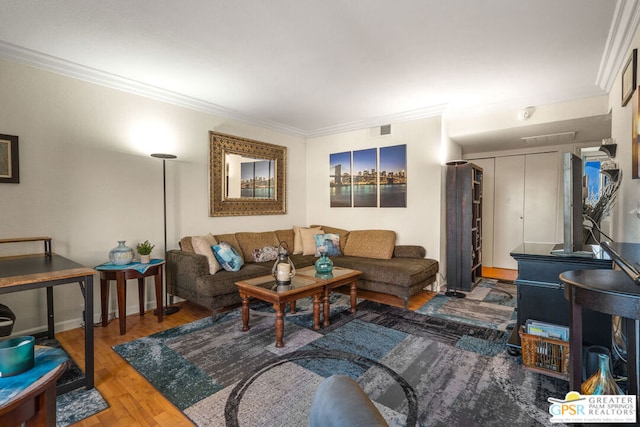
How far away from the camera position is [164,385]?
2031 mm

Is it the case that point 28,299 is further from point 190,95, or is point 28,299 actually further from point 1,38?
point 190,95

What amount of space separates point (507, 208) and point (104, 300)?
6.15m

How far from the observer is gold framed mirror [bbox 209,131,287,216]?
13.8ft

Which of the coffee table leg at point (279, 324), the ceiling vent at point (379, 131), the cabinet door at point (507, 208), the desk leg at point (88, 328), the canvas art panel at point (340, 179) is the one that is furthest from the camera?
the cabinet door at point (507, 208)

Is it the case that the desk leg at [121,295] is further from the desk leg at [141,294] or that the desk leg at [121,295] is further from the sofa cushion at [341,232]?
the sofa cushion at [341,232]

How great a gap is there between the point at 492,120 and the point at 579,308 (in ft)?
11.0

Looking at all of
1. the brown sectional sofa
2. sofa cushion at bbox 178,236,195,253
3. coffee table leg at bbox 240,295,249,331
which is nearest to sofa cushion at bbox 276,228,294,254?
the brown sectional sofa

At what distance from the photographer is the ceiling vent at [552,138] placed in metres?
4.33

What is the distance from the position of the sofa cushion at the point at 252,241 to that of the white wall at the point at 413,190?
1.22m

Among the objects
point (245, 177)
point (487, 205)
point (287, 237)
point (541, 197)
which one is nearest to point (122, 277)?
point (245, 177)

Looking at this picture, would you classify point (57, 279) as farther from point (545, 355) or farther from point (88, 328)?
point (545, 355)

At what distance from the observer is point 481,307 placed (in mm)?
3596

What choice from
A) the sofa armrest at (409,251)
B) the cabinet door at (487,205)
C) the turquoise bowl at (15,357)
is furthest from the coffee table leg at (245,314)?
the cabinet door at (487,205)

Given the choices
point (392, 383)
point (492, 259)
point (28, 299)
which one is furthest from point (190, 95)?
point (492, 259)
